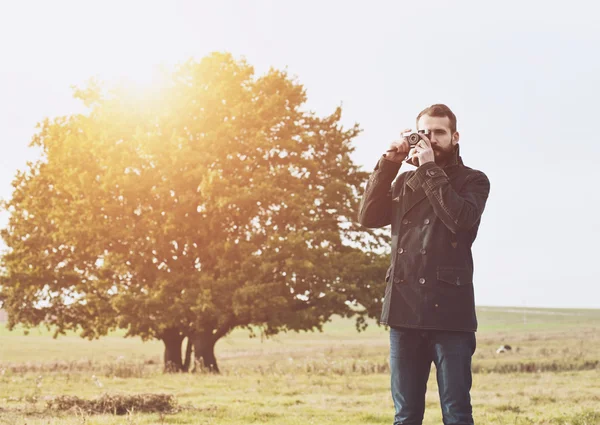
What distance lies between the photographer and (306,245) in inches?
894

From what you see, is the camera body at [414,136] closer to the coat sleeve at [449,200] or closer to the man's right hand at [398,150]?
the man's right hand at [398,150]

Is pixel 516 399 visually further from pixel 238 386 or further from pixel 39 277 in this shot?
pixel 39 277

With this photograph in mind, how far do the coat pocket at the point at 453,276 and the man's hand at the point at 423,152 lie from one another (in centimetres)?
65

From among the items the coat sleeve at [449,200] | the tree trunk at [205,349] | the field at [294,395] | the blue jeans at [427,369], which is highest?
the coat sleeve at [449,200]

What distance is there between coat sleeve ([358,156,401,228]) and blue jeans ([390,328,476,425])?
2.53ft

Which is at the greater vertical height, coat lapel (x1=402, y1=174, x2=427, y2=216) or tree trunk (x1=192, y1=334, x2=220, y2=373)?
coat lapel (x1=402, y1=174, x2=427, y2=216)

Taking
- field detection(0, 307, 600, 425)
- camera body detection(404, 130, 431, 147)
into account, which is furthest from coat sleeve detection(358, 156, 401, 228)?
field detection(0, 307, 600, 425)

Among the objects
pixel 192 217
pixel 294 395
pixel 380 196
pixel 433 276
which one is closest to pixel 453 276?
pixel 433 276

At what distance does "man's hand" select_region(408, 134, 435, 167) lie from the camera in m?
4.63

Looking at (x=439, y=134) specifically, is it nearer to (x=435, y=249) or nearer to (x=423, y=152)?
(x=423, y=152)

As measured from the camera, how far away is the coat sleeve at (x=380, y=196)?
4.89 m

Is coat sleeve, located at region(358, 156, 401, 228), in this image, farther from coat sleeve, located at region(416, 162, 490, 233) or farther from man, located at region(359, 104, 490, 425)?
coat sleeve, located at region(416, 162, 490, 233)

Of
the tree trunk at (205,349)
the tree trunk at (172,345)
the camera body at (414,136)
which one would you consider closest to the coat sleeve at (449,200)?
the camera body at (414,136)

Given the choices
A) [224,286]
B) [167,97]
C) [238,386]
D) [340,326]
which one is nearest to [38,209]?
[167,97]
